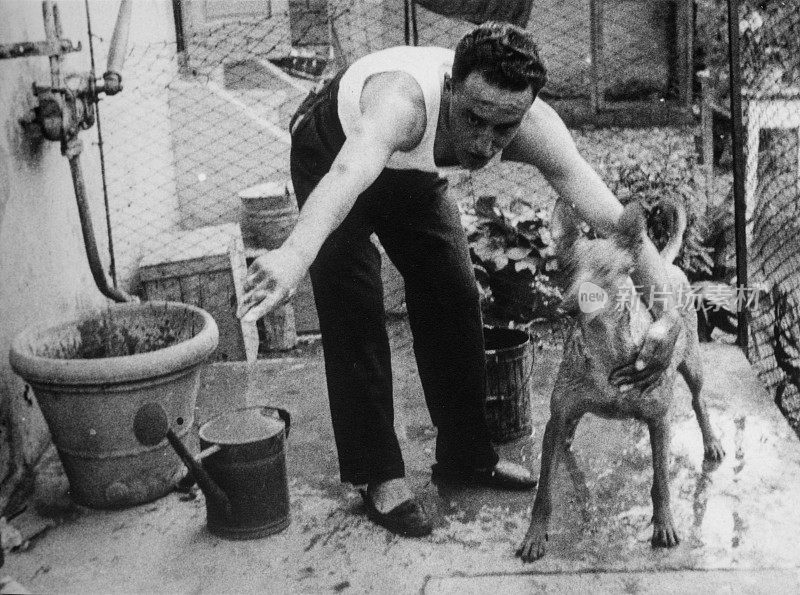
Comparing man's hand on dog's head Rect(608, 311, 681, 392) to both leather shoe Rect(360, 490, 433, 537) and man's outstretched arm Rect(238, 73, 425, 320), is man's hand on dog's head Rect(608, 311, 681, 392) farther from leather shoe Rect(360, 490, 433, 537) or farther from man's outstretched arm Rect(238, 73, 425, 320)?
man's outstretched arm Rect(238, 73, 425, 320)

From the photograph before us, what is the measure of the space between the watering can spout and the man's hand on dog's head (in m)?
1.55

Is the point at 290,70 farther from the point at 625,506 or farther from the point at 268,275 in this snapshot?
the point at 268,275

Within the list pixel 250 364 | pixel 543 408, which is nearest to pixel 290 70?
pixel 250 364

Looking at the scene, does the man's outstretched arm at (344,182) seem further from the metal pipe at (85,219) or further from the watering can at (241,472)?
the metal pipe at (85,219)

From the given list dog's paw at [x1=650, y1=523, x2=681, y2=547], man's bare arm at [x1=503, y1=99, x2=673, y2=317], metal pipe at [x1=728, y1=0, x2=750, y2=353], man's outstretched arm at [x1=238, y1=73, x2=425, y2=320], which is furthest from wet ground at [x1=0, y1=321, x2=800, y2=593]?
man's outstretched arm at [x1=238, y1=73, x2=425, y2=320]

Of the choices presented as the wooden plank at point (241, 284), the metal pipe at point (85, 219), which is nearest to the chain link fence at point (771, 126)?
the wooden plank at point (241, 284)

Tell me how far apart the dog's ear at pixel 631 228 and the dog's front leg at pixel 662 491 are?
758 millimetres

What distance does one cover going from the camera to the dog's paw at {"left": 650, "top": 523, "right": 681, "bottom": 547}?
339 centimetres

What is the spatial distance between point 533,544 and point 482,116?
1.58 metres

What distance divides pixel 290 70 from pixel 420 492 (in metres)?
6.32

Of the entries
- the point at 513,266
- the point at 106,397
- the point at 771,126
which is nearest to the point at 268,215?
the point at 513,266

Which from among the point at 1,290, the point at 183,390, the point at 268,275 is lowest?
the point at 183,390

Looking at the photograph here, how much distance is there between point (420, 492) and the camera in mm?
3949

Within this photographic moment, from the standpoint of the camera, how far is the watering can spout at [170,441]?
3.33 metres
